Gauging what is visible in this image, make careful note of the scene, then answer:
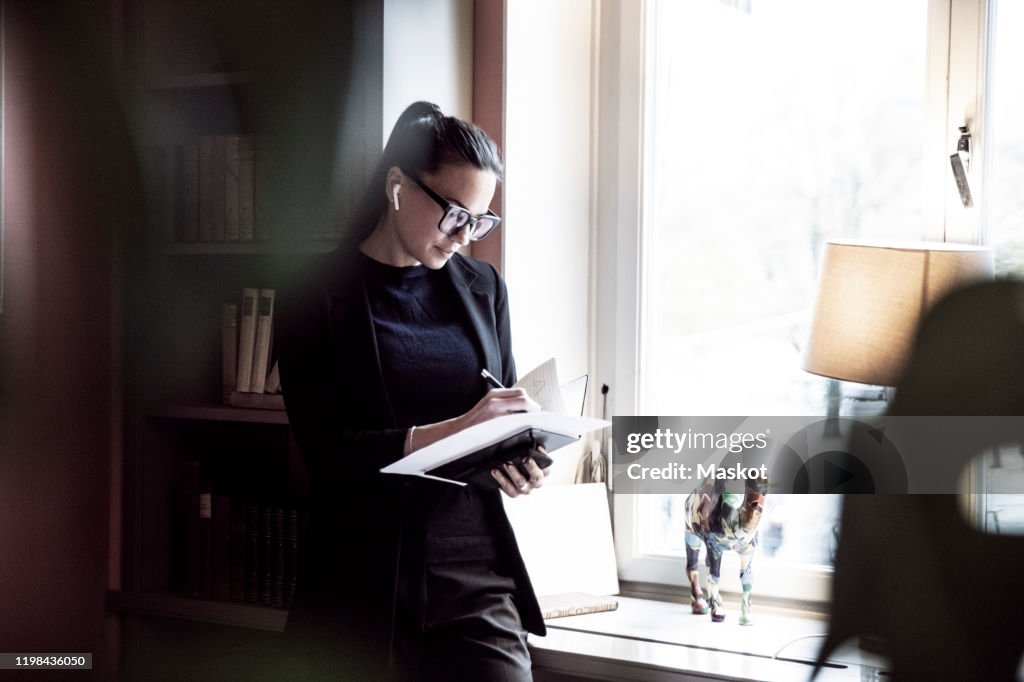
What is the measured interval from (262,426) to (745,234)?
3.53 feet

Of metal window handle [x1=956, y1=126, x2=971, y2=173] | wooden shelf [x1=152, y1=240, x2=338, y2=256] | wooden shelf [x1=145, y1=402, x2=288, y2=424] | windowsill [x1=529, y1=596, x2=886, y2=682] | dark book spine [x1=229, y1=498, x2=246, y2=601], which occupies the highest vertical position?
metal window handle [x1=956, y1=126, x2=971, y2=173]

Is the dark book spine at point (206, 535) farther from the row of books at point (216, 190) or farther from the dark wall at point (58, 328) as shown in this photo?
the row of books at point (216, 190)

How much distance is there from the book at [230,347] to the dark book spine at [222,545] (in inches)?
8.2

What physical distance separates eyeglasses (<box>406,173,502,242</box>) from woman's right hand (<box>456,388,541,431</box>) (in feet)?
0.81

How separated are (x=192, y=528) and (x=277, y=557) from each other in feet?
0.65

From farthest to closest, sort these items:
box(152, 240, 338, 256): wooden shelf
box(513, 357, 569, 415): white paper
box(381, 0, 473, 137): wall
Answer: box(152, 240, 338, 256): wooden shelf
box(381, 0, 473, 137): wall
box(513, 357, 569, 415): white paper

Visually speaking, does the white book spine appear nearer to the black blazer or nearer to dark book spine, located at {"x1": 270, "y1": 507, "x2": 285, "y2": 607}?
dark book spine, located at {"x1": 270, "y1": 507, "x2": 285, "y2": 607}

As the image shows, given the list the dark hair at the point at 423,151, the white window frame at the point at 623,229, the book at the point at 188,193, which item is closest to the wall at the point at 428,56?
the dark hair at the point at 423,151

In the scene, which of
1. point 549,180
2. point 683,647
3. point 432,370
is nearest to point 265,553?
point 432,370

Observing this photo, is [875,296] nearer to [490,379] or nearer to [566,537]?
[490,379]

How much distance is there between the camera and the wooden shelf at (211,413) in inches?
67.6

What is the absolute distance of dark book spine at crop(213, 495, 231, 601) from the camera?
1.80 m

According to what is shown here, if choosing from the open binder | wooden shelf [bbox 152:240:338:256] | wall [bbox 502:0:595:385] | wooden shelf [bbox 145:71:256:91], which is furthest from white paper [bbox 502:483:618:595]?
wooden shelf [bbox 145:71:256:91]

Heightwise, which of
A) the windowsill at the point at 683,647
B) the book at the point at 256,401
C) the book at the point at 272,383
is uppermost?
the book at the point at 272,383
